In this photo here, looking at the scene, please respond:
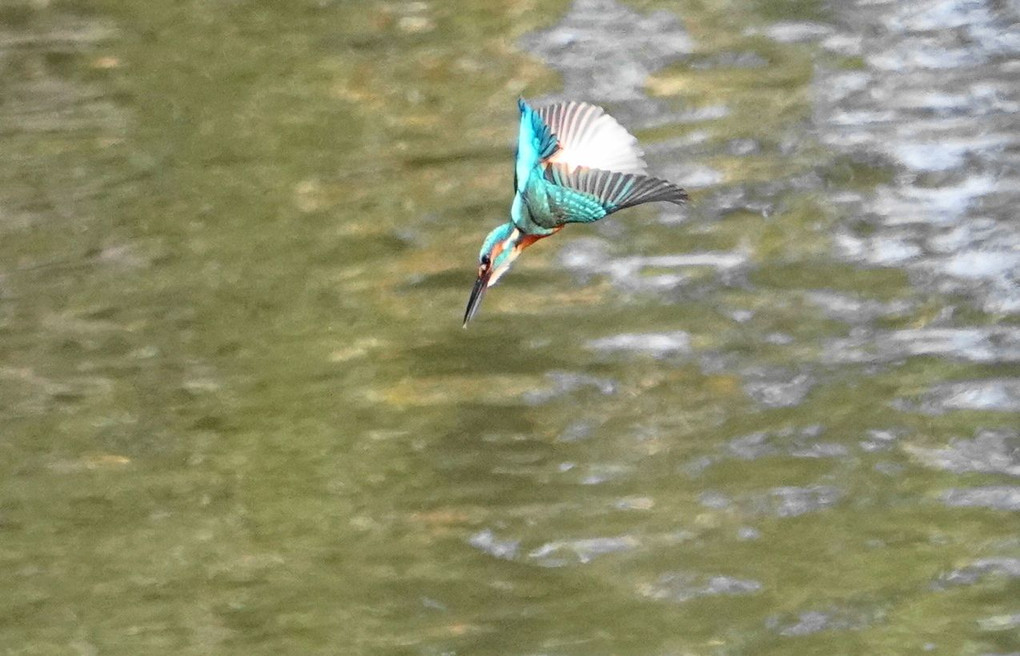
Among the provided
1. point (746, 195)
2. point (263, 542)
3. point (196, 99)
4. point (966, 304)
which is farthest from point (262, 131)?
point (966, 304)

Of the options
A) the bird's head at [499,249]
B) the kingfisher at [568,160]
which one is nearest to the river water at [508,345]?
the bird's head at [499,249]

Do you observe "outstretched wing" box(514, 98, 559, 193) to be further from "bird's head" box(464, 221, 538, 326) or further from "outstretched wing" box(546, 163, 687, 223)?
"bird's head" box(464, 221, 538, 326)

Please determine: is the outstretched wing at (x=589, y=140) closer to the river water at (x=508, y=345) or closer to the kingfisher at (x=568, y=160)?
the kingfisher at (x=568, y=160)

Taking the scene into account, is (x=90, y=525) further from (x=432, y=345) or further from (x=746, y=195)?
(x=746, y=195)

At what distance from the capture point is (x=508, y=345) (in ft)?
15.2

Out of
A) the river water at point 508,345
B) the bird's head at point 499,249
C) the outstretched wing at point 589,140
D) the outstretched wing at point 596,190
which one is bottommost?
the river water at point 508,345

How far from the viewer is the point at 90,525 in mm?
4121

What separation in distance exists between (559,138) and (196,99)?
330 centimetres

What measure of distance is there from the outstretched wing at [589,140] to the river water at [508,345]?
1.16 meters

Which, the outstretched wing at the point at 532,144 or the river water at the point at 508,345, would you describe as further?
the river water at the point at 508,345

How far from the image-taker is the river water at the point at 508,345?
3.79m

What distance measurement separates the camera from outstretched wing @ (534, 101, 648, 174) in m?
3.02

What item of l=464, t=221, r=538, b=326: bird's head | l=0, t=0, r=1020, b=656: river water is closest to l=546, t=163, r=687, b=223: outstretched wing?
l=464, t=221, r=538, b=326: bird's head

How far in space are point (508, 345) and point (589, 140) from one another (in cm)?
163
